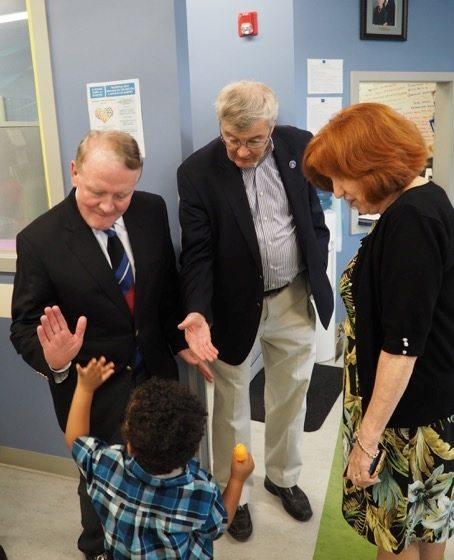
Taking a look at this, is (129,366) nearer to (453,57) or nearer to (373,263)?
(373,263)

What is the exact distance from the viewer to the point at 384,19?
360 centimetres

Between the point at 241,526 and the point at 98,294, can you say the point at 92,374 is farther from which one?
the point at 241,526

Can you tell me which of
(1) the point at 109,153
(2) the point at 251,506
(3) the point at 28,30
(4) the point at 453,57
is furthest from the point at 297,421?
(4) the point at 453,57

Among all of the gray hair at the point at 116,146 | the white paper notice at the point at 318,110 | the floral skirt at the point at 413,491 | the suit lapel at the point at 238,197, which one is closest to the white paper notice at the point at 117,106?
the suit lapel at the point at 238,197

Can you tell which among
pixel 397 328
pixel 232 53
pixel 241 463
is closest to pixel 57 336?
pixel 241 463

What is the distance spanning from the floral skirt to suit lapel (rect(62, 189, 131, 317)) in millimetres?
785

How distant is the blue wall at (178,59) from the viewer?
178cm

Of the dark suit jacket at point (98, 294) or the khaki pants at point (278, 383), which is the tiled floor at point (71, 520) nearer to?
the khaki pants at point (278, 383)

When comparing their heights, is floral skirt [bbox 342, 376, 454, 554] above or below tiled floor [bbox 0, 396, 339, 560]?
above

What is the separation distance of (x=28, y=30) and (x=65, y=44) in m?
0.18

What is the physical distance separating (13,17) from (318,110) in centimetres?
209

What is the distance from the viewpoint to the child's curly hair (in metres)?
1.07

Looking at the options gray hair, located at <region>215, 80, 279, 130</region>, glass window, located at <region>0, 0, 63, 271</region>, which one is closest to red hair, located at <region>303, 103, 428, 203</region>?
gray hair, located at <region>215, 80, 279, 130</region>

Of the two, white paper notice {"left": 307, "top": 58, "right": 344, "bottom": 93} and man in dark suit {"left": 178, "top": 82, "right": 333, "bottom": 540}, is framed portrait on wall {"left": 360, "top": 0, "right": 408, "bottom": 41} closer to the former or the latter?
white paper notice {"left": 307, "top": 58, "right": 344, "bottom": 93}
